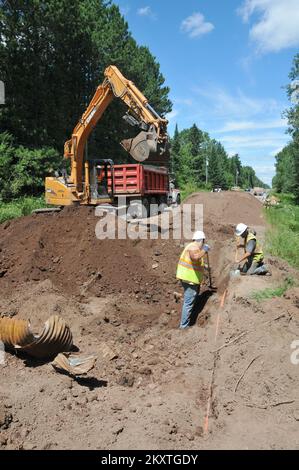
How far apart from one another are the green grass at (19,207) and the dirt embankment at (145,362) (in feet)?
22.2

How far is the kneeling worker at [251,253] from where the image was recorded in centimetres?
777

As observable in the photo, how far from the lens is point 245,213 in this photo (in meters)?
20.3

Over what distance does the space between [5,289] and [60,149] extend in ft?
59.5

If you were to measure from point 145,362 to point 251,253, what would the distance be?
2899 millimetres

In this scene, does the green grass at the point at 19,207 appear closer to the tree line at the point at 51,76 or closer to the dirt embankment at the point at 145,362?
the tree line at the point at 51,76

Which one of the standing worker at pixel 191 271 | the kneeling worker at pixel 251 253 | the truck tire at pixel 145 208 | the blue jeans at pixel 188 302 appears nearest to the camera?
the standing worker at pixel 191 271

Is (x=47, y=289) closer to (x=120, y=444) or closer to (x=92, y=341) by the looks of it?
(x=92, y=341)

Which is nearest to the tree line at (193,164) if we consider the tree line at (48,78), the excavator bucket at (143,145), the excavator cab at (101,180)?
the tree line at (48,78)

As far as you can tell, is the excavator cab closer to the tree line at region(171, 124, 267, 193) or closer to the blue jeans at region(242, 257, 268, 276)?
the blue jeans at region(242, 257, 268, 276)

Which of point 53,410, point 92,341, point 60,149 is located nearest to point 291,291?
point 92,341

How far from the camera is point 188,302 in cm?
A: 718

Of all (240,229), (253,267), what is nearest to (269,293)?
(253,267)

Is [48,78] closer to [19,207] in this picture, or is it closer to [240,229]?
[19,207]

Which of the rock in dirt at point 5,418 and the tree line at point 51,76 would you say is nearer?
the rock in dirt at point 5,418
